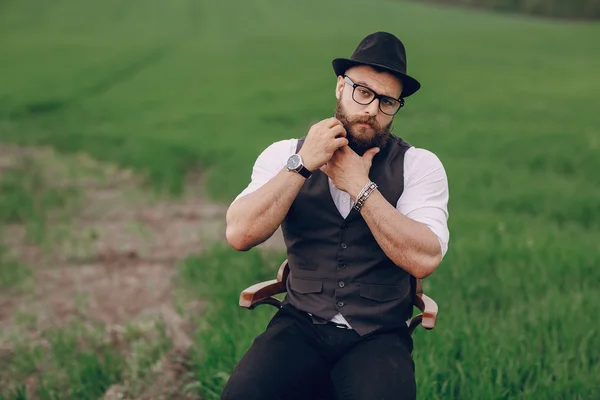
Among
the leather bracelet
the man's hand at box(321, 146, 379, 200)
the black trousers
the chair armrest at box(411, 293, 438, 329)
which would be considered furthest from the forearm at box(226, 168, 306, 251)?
the chair armrest at box(411, 293, 438, 329)

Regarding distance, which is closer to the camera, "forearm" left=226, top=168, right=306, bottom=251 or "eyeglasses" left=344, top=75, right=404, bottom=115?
"forearm" left=226, top=168, right=306, bottom=251

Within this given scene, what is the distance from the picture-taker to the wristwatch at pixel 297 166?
9.84 feet

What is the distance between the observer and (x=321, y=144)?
9.87 ft

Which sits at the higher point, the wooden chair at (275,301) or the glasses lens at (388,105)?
the glasses lens at (388,105)

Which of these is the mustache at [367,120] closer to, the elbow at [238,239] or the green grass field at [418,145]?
the elbow at [238,239]

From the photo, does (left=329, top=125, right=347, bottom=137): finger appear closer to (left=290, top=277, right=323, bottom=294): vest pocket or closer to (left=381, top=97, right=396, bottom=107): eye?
(left=381, top=97, right=396, bottom=107): eye

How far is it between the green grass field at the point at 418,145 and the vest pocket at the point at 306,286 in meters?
1.00

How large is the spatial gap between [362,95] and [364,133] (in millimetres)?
176

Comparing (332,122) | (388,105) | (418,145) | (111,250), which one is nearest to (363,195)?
(332,122)

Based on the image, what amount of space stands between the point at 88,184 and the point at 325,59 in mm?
18970

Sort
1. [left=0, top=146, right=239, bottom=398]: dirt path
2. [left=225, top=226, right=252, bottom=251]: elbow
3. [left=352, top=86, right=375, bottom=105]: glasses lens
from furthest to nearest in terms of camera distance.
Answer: [left=0, top=146, right=239, bottom=398]: dirt path → [left=352, top=86, right=375, bottom=105]: glasses lens → [left=225, top=226, right=252, bottom=251]: elbow

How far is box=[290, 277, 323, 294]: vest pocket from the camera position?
321 cm

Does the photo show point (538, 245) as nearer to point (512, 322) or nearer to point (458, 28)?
point (512, 322)

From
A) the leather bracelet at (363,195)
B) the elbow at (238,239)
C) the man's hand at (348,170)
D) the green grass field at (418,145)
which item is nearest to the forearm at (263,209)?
the elbow at (238,239)
